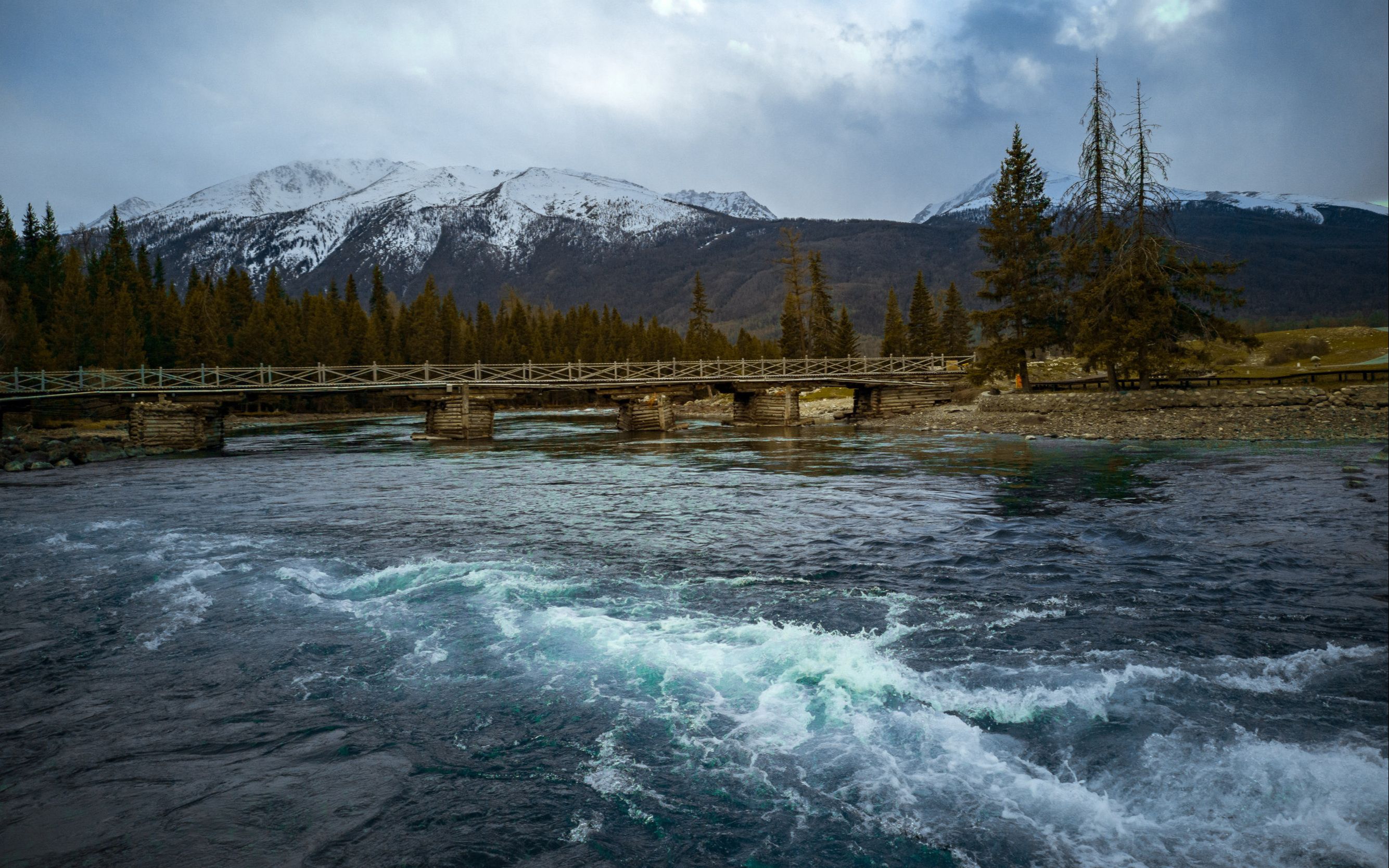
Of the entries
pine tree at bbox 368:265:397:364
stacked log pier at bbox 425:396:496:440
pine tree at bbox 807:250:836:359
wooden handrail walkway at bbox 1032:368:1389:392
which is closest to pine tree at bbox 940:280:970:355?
pine tree at bbox 807:250:836:359

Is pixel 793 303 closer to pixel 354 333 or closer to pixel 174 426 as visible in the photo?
pixel 354 333

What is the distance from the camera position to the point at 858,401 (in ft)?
198

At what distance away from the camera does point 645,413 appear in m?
54.2

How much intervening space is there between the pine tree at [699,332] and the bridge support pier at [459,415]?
2827 inches

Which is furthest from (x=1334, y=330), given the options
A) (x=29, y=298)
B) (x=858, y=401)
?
(x=29, y=298)

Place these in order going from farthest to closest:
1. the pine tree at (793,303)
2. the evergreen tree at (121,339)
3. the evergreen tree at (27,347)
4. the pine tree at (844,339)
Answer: the pine tree at (844,339) < the pine tree at (793,303) < the evergreen tree at (121,339) < the evergreen tree at (27,347)

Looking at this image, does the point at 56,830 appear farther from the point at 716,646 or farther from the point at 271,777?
the point at 716,646

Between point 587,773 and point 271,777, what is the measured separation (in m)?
2.54

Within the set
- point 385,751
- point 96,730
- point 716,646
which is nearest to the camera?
point 385,751

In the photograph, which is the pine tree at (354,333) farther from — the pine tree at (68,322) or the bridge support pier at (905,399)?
the bridge support pier at (905,399)

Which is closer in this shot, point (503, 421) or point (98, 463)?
point (98, 463)

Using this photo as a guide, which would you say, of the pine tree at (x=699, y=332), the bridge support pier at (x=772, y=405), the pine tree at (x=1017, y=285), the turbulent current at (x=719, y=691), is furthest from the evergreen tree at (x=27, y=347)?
the pine tree at (x=699, y=332)

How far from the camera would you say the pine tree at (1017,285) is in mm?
48438

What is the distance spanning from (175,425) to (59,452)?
975 cm
